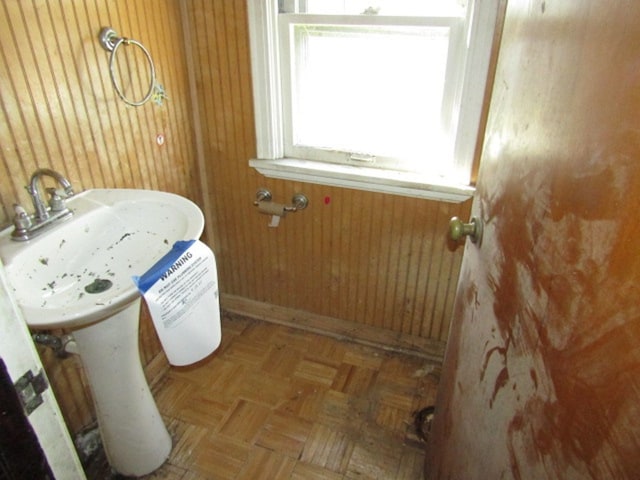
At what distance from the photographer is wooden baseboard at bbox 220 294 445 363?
1.88 metres

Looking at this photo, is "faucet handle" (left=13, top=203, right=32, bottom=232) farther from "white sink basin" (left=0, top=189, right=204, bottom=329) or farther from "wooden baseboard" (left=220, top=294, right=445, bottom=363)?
"wooden baseboard" (left=220, top=294, right=445, bottom=363)

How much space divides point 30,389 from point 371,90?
1.37 metres

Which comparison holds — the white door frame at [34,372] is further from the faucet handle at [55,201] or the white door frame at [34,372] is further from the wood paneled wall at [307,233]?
the wood paneled wall at [307,233]

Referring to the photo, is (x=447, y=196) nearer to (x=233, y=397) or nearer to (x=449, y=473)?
(x=449, y=473)

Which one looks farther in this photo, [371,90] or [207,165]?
[207,165]

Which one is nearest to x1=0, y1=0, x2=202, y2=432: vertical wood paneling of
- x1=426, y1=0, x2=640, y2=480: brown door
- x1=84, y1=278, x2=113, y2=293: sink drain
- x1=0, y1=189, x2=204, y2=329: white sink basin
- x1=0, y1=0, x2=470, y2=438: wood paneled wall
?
x1=0, y1=0, x2=470, y2=438: wood paneled wall

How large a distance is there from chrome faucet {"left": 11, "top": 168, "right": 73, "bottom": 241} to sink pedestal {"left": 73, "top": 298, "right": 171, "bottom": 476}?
27cm

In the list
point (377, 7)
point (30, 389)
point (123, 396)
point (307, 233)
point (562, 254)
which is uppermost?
point (377, 7)

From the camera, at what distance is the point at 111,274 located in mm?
1115

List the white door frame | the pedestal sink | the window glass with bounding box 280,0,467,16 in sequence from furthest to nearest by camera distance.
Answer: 1. the window glass with bounding box 280,0,467,16
2. the pedestal sink
3. the white door frame

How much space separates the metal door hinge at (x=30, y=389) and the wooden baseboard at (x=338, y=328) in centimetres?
149

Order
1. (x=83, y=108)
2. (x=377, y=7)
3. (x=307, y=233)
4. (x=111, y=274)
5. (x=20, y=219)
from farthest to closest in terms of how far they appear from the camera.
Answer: (x=307, y=233) < (x=377, y=7) < (x=83, y=108) < (x=111, y=274) < (x=20, y=219)

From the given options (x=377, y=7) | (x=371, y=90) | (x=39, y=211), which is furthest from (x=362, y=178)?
(x=39, y=211)

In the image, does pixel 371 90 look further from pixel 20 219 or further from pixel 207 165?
pixel 20 219
